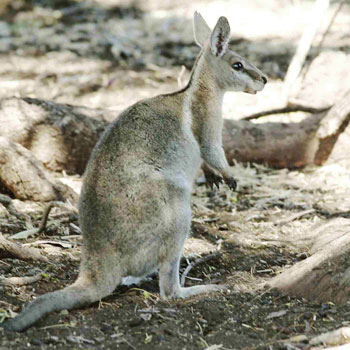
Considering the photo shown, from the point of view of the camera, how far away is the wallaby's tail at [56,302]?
329cm

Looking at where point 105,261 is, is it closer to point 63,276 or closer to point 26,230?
point 63,276

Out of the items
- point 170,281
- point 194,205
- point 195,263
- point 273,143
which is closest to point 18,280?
point 170,281

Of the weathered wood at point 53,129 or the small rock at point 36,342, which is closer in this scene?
the small rock at point 36,342

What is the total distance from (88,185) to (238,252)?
164cm

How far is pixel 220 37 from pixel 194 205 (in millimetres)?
2050

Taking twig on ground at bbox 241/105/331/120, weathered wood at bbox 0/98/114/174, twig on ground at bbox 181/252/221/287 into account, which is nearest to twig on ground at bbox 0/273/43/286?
twig on ground at bbox 181/252/221/287

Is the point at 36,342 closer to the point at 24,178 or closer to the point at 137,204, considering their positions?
the point at 137,204

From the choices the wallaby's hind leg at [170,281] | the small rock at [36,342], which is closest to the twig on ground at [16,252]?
the wallaby's hind leg at [170,281]

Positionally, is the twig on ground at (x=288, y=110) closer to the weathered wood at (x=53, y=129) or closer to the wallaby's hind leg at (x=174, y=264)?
the weathered wood at (x=53, y=129)

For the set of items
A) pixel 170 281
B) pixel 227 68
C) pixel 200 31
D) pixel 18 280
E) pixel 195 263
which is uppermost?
pixel 200 31

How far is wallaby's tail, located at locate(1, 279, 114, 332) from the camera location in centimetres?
329

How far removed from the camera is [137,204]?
12.7ft

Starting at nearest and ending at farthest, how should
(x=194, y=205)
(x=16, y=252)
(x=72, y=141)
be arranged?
(x=16, y=252)
(x=194, y=205)
(x=72, y=141)

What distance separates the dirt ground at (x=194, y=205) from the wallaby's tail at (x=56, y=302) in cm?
6
